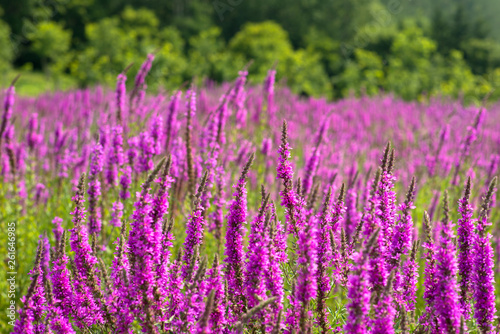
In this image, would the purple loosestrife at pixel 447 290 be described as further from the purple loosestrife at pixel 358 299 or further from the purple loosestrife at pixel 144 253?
the purple loosestrife at pixel 144 253

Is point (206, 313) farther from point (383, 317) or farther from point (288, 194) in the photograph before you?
point (288, 194)

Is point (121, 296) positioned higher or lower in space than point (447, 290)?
lower

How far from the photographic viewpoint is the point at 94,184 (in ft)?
11.1

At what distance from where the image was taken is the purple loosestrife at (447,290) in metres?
1.70

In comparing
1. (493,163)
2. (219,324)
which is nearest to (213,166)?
(219,324)

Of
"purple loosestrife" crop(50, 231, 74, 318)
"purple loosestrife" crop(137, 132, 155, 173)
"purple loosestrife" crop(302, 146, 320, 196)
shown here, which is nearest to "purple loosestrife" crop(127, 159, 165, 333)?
"purple loosestrife" crop(50, 231, 74, 318)

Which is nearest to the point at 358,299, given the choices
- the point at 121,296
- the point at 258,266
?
the point at 258,266

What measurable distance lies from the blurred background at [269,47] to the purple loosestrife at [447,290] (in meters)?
3.78

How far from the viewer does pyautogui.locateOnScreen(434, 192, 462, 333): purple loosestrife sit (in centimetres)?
170

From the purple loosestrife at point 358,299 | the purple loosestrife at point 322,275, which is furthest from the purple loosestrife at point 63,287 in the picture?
the purple loosestrife at point 358,299

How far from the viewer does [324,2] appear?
51.3 metres

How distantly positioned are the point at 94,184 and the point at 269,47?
70.7ft

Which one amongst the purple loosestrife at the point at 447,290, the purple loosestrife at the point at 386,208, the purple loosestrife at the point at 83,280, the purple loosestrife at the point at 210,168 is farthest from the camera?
the purple loosestrife at the point at 210,168

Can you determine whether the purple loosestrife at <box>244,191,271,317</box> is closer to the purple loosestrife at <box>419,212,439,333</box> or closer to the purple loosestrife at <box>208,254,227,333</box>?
the purple loosestrife at <box>208,254,227,333</box>
